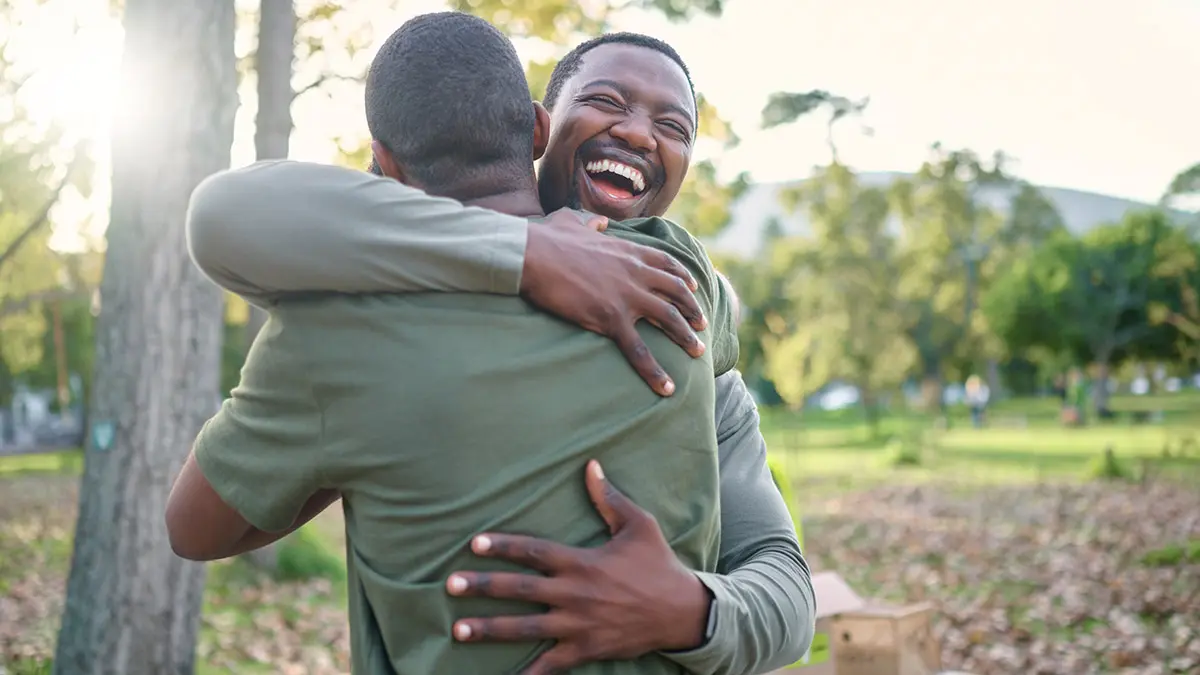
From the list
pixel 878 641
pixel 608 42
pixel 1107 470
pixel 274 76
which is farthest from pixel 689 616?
pixel 1107 470

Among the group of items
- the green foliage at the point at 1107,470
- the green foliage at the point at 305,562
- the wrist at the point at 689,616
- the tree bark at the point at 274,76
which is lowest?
the green foliage at the point at 1107,470

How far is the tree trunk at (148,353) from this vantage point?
501 cm

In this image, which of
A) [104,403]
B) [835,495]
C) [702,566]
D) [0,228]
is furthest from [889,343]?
[702,566]

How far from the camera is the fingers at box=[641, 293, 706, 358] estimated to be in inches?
58.7

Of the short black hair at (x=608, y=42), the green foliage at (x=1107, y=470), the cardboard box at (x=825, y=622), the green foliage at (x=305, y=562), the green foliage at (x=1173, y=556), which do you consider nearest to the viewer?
the short black hair at (x=608, y=42)

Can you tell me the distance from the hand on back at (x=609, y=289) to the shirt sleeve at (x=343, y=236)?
0.04m

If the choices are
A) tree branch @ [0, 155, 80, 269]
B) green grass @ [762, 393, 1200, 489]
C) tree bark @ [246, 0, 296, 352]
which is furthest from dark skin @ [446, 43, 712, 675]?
green grass @ [762, 393, 1200, 489]

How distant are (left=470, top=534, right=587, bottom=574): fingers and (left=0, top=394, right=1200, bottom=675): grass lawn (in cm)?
418

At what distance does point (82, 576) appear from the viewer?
512 centimetres

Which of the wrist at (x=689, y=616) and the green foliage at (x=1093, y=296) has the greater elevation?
the wrist at (x=689, y=616)

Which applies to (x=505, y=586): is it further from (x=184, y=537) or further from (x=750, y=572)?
(x=184, y=537)

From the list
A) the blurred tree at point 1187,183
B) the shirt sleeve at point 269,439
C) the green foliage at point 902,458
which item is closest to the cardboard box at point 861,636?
the shirt sleeve at point 269,439

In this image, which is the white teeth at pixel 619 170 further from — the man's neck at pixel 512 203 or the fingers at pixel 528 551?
the fingers at pixel 528 551

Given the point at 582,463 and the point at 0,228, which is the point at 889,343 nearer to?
the point at 0,228
